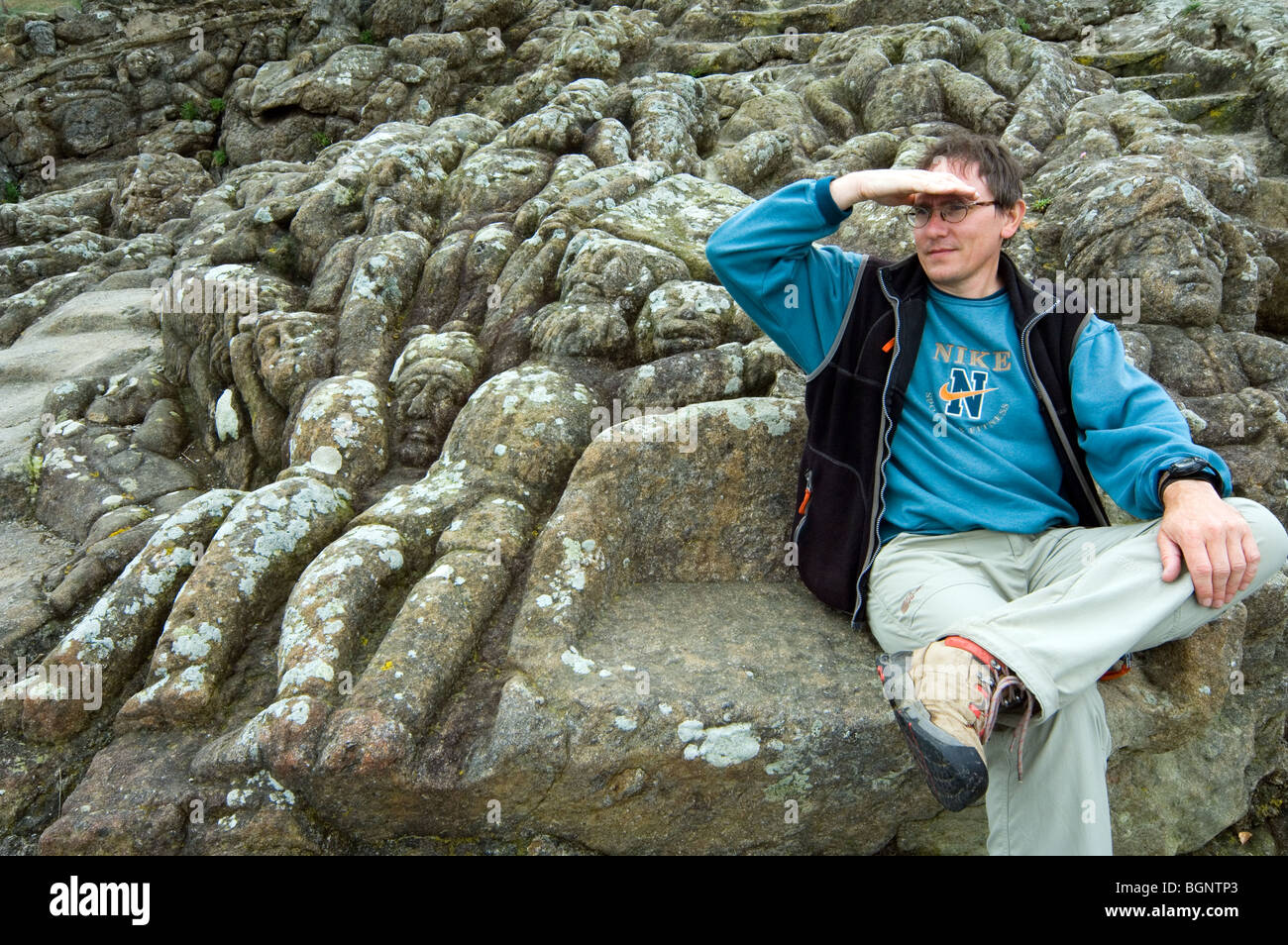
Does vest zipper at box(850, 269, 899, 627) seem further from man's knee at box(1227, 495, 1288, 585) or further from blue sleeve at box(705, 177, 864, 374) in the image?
man's knee at box(1227, 495, 1288, 585)

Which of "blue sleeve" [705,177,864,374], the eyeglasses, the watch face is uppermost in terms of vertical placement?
the eyeglasses

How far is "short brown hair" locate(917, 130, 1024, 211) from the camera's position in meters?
5.56

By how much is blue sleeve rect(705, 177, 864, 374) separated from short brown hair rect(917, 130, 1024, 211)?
0.77 metres

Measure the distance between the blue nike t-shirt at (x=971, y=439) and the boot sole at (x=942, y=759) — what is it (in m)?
1.69

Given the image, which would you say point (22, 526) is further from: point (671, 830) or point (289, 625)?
point (671, 830)

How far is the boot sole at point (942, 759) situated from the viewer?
4070 mm

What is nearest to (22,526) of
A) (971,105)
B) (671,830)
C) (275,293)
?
(275,293)

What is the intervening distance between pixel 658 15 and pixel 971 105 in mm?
8277

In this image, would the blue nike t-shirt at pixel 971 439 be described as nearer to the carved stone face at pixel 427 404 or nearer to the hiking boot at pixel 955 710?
the hiking boot at pixel 955 710

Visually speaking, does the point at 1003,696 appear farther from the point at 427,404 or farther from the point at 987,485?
the point at 427,404

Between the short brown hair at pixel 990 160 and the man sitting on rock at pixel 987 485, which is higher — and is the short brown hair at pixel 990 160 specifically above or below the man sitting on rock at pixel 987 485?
above

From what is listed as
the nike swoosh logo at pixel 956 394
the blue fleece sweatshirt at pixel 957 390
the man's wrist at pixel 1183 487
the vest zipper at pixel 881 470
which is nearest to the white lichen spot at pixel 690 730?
the vest zipper at pixel 881 470

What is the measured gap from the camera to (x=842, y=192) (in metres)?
5.75

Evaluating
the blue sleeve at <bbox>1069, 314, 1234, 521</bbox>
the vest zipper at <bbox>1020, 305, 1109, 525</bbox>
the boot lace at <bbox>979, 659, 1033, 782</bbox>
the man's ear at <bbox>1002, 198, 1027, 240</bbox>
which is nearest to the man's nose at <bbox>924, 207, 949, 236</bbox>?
the man's ear at <bbox>1002, 198, 1027, 240</bbox>
